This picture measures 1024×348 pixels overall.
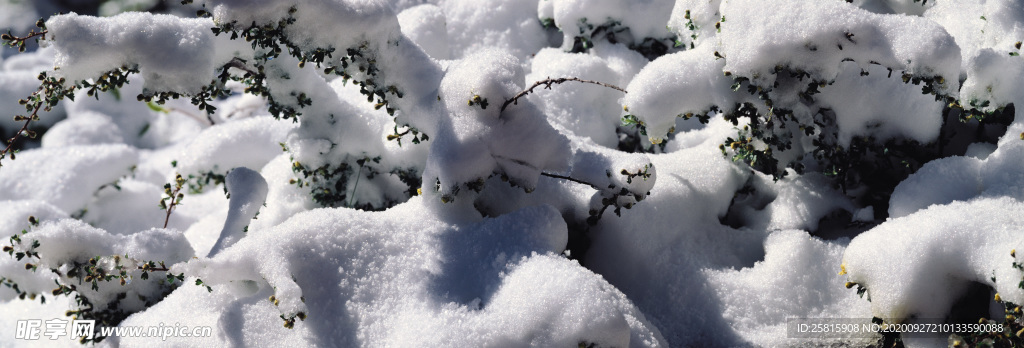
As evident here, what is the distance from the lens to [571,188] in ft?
9.93

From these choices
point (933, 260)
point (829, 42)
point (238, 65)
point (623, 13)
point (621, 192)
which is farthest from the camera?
point (623, 13)

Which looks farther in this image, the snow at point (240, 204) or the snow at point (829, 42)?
the snow at point (240, 204)

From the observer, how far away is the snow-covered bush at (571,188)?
8.04 feet

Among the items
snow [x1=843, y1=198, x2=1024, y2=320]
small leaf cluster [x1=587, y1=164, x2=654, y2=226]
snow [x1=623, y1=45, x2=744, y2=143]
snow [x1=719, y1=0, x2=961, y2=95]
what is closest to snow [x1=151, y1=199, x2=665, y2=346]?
small leaf cluster [x1=587, y1=164, x2=654, y2=226]

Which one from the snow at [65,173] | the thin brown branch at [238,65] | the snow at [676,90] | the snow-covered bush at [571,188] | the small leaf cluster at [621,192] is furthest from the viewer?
the snow at [65,173]

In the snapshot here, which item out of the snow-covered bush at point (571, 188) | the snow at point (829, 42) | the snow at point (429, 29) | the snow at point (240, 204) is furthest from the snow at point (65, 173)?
the snow at point (829, 42)

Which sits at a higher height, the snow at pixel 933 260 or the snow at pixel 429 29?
the snow at pixel 933 260

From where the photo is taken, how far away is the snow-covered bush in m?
2.45

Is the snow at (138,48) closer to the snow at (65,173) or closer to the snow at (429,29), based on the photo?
the snow at (429,29)

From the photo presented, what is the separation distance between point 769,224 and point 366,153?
1.80 meters

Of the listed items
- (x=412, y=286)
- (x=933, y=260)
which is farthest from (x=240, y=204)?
(x=933, y=260)

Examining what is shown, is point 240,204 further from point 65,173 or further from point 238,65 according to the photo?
point 65,173

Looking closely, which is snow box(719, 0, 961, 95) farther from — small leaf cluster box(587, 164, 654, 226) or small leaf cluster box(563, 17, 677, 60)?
small leaf cluster box(563, 17, 677, 60)

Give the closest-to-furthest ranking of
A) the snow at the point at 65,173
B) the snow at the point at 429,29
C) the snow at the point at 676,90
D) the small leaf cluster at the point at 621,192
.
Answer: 1. the small leaf cluster at the point at 621,192
2. the snow at the point at 676,90
3. the snow at the point at 429,29
4. the snow at the point at 65,173
